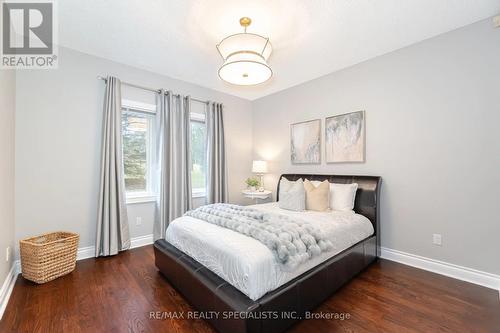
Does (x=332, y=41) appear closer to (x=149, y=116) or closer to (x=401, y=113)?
(x=401, y=113)

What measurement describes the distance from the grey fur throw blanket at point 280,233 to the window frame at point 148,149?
4.98 feet

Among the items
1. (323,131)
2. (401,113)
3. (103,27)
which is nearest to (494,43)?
(401,113)

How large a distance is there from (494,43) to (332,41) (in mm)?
1549

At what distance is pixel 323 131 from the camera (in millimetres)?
3617

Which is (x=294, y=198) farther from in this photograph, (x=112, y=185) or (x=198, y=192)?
(x=112, y=185)

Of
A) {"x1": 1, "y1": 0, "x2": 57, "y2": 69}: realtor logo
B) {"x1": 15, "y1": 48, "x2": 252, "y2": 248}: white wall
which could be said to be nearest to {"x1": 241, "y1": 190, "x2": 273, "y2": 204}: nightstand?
{"x1": 15, "y1": 48, "x2": 252, "y2": 248}: white wall

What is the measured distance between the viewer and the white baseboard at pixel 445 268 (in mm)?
2202

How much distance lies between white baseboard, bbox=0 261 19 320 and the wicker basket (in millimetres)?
104

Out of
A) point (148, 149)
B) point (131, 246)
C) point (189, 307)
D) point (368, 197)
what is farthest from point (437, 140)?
point (131, 246)

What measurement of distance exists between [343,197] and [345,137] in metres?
0.94

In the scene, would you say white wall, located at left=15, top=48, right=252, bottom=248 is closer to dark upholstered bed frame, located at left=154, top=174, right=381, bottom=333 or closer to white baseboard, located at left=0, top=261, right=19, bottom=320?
white baseboard, located at left=0, top=261, right=19, bottom=320

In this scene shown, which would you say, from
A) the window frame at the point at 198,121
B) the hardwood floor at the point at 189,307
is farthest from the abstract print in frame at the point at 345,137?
the window frame at the point at 198,121

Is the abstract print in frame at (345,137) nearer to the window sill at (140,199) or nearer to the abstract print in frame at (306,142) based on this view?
the abstract print in frame at (306,142)

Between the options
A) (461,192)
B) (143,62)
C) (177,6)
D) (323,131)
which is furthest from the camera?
(323,131)
